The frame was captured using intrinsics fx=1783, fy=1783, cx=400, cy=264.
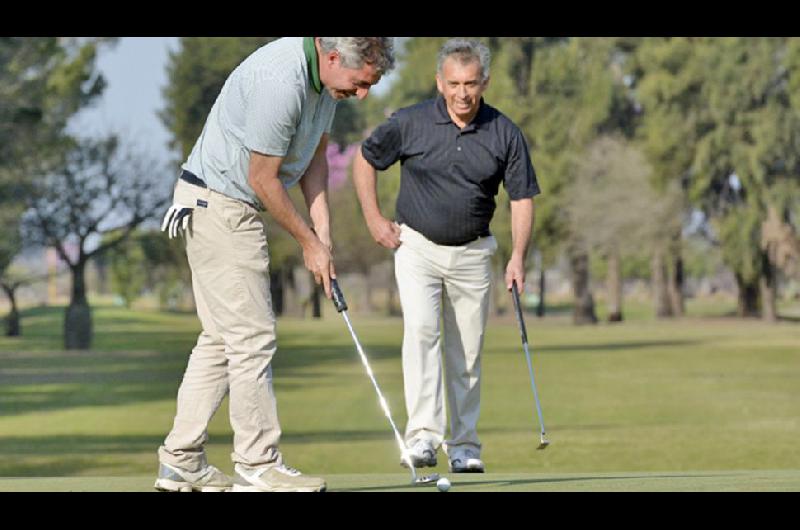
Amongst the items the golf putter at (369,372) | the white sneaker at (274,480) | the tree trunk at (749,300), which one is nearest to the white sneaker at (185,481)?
the white sneaker at (274,480)

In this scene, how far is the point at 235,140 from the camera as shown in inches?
290

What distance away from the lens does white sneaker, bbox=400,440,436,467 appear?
9.10 metres

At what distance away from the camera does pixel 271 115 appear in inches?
280

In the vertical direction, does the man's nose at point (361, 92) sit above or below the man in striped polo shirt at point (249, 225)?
above

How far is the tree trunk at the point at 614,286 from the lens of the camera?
7131 centimetres

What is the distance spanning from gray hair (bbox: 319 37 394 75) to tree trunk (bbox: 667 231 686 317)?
60256 millimetres

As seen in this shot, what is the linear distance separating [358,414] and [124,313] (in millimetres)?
72575

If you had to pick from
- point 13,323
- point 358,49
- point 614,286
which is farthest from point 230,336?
point 614,286

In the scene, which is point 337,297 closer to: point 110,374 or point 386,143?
point 386,143

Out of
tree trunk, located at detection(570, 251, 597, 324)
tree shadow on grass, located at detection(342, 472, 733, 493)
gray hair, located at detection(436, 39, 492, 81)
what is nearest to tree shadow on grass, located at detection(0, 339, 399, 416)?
tree trunk, located at detection(570, 251, 597, 324)

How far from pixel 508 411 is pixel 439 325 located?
65.5 feet

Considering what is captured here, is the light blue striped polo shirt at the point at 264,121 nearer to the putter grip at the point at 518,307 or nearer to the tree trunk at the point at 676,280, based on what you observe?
the putter grip at the point at 518,307

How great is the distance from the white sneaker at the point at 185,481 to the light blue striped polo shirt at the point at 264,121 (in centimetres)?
118
